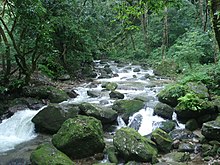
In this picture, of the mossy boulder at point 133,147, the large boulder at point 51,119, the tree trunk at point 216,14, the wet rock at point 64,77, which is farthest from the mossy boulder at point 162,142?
the wet rock at point 64,77

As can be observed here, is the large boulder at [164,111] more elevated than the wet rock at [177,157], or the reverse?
the large boulder at [164,111]

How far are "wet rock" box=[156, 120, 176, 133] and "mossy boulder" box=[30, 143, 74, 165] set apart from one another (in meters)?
3.50

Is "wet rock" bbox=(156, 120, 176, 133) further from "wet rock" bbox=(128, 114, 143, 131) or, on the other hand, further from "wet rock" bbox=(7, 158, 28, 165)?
"wet rock" bbox=(7, 158, 28, 165)

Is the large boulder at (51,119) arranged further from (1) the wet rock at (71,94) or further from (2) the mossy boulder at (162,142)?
(1) the wet rock at (71,94)

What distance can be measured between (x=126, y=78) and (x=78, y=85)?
3865mm

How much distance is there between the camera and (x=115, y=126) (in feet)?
27.9

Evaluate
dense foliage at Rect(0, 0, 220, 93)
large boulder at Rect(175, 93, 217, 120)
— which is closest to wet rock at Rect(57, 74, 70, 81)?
dense foliage at Rect(0, 0, 220, 93)

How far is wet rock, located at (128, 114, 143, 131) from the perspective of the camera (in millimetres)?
8522

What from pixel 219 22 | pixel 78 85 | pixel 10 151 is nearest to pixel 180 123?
pixel 10 151

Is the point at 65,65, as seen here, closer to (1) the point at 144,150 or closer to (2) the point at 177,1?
(1) the point at 144,150

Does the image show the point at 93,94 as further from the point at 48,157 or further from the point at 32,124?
the point at 48,157

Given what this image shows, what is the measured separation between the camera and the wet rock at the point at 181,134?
7.46 m

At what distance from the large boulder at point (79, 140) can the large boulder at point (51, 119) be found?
1244 millimetres

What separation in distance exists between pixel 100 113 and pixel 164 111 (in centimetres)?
228
